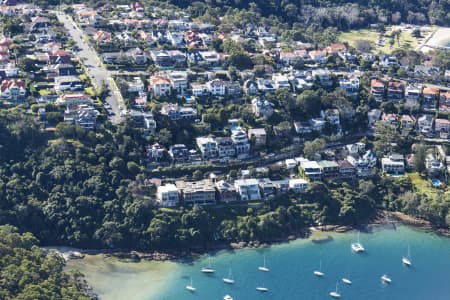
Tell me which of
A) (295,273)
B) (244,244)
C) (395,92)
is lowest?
(295,273)

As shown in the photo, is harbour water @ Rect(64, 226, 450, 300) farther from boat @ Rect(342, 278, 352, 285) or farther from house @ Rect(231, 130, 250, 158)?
house @ Rect(231, 130, 250, 158)

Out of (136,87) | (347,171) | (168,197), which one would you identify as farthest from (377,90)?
(168,197)

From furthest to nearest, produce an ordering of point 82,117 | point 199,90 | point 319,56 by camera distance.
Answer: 1. point 319,56
2. point 199,90
3. point 82,117

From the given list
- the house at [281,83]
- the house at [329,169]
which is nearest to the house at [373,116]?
the house at [281,83]

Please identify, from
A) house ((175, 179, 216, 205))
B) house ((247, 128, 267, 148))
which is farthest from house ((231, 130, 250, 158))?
house ((175, 179, 216, 205))

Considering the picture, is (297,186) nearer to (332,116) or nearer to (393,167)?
(393,167)

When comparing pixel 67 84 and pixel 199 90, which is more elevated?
pixel 67 84

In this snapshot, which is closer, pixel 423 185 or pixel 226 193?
pixel 226 193

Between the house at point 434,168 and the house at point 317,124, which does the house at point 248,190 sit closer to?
the house at point 317,124
